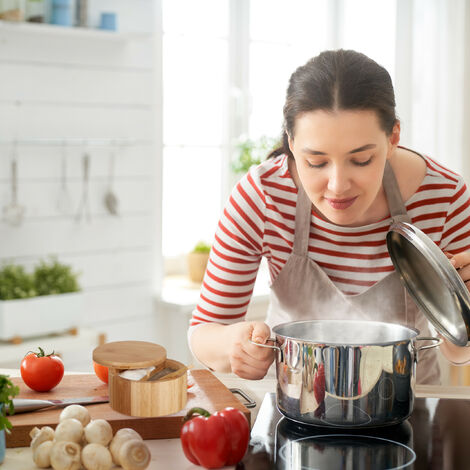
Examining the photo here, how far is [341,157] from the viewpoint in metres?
1.22

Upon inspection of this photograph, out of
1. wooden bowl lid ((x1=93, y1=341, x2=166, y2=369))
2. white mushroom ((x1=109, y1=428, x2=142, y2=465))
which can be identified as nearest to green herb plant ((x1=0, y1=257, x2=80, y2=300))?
wooden bowl lid ((x1=93, y1=341, x2=166, y2=369))

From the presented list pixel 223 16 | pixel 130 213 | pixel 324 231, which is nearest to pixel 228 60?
pixel 223 16

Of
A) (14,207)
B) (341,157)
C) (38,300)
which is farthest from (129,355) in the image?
(14,207)

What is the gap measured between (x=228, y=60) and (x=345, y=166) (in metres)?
2.33

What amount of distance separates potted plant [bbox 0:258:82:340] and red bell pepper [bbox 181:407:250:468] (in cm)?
164

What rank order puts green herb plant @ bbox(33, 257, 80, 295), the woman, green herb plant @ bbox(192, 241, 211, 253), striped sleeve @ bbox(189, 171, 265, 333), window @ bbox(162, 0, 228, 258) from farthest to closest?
1. window @ bbox(162, 0, 228, 258)
2. green herb plant @ bbox(192, 241, 211, 253)
3. green herb plant @ bbox(33, 257, 80, 295)
4. striped sleeve @ bbox(189, 171, 265, 333)
5. the woman

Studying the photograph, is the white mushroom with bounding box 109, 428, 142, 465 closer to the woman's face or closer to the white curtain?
the woman's face

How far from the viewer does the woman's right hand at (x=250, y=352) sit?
1162mm

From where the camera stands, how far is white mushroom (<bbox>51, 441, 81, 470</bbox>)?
3.05ft

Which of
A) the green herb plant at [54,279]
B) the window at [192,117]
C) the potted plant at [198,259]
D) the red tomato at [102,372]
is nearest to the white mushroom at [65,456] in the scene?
the red tomato at [102,372]

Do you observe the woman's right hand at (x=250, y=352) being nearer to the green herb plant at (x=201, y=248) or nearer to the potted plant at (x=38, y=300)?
the potted plant at (x=38, y=300)

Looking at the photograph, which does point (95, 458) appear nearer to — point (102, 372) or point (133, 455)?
point (133, 455)

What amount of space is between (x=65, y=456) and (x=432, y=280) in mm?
634

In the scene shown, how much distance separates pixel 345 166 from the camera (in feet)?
4.03
